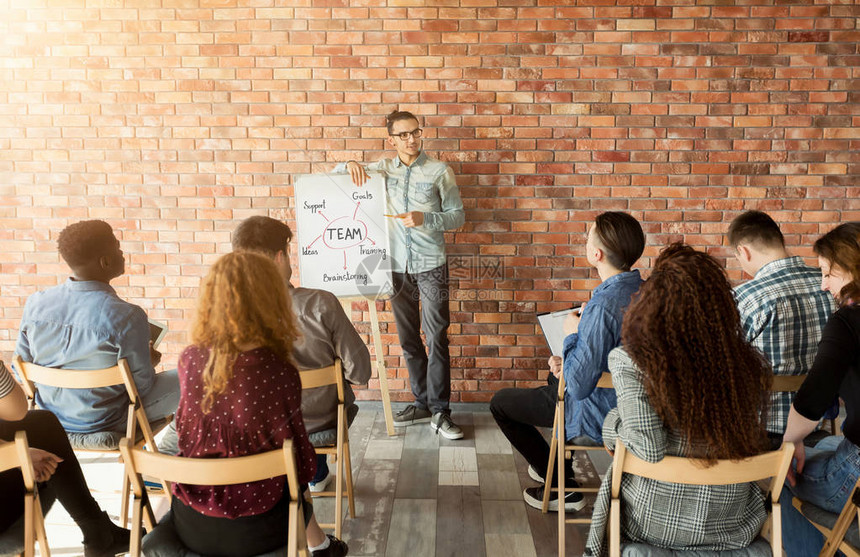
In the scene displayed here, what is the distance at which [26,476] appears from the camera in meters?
1.46

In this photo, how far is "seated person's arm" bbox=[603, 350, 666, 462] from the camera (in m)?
1.43

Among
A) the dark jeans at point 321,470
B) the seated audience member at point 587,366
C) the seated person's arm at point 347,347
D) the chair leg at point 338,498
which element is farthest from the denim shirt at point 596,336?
the dark jeans at point 321,470

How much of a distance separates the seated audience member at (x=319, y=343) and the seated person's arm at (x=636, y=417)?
1.11 metres

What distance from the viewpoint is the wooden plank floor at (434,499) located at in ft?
7.57

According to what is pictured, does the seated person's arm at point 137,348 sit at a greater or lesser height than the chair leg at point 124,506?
greater

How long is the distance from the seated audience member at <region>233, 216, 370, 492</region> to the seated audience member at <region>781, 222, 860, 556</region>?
151cm

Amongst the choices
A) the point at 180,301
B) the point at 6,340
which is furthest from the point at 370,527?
the point at 6,340

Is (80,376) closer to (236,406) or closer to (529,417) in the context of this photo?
(236,406)

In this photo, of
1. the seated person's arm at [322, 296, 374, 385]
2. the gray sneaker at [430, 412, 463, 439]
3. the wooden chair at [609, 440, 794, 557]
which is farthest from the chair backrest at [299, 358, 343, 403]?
the gray sneaker at [430, 412, 463, 439]

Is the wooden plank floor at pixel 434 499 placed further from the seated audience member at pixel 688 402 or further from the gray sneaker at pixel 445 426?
the seated audience member at pixel 688 402

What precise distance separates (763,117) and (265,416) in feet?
11.3

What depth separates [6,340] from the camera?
12.6 ft

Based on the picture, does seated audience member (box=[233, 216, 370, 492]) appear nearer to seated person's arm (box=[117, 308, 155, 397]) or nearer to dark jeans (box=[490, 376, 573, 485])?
seated person's arm (box=[117, 308, 155, 397])

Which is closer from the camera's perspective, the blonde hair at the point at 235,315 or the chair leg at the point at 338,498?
the blonde hair at the point at 235,315
